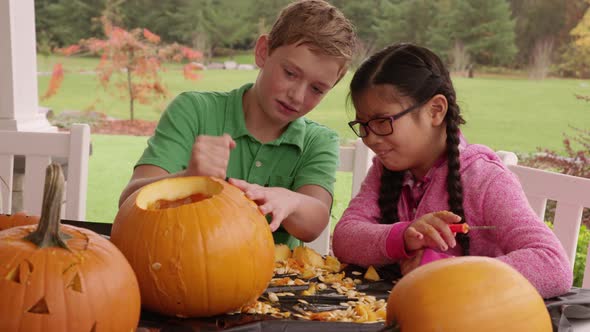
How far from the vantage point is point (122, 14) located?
5.76m

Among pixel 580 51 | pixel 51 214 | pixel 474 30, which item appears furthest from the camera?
pixel 474 30

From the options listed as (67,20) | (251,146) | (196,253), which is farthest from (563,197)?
(67,20)

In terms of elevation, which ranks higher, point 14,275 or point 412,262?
point 14,275

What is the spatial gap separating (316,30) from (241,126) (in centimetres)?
32

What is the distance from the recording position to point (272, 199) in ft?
3.77

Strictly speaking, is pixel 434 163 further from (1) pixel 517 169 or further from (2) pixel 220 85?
(2) pixel 220 85

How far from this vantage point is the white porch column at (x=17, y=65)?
2963 mm

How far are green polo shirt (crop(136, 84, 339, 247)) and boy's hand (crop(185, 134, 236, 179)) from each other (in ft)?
1.74

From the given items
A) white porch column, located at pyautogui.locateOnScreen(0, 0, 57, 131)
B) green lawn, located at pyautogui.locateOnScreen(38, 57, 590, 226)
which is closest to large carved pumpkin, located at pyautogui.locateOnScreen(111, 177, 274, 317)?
white porch column, located at pyautogui.locateOnScreen(0, 0, 57, 131)

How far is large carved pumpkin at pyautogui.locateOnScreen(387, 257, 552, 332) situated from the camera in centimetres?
69

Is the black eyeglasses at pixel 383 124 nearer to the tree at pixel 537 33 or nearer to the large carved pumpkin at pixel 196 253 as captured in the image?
the large carved pumpkin at pixel 196 253

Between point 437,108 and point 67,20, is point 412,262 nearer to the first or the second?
point 437,108

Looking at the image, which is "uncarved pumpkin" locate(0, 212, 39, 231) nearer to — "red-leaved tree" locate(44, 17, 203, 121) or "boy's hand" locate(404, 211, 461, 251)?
"boy's hand" locate(404, 211, 461, 251)

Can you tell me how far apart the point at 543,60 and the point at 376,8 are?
1.31 m
